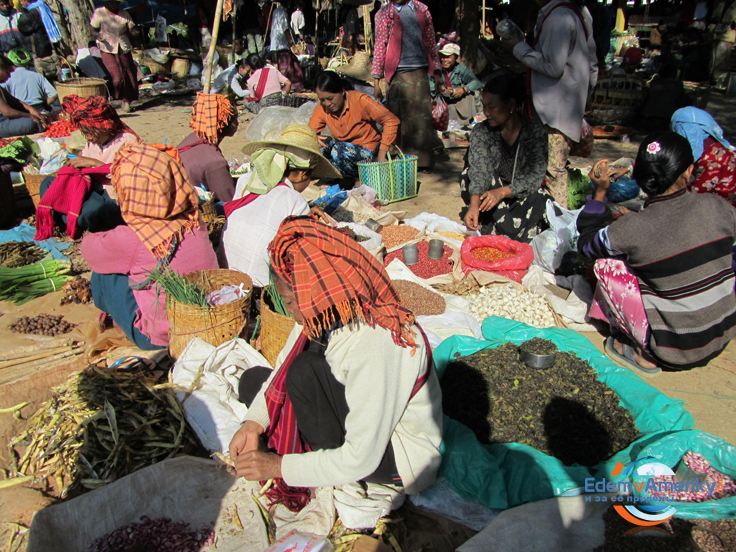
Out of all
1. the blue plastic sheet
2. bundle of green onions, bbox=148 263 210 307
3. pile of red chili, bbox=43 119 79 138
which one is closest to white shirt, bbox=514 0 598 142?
bundle of green onions, bbox=148 263 210 307

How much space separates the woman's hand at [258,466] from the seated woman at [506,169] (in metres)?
2.85

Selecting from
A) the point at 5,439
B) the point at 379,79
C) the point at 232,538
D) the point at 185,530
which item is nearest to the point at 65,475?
the point at 5,439

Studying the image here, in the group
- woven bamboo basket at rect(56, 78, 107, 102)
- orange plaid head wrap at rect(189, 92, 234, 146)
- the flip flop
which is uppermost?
woven bamboo basket at rect(56, 78, 107, 102)

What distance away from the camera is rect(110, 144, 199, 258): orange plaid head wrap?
7.95 feet

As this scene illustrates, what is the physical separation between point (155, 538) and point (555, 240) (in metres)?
3.11

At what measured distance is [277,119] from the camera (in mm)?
6289

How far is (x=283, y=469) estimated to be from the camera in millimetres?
1605

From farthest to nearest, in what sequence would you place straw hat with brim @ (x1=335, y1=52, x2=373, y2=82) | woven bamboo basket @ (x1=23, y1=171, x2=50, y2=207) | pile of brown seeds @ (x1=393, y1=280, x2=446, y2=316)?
straw hat with brim @ (x1=335, y1=52, x2=373, y2=82), woven bamboo basket @ (x1=23, y1=171, x2=50, y2=207), pile of brown seeds @ (x1=393, y1=280, x2=446, y2=316)

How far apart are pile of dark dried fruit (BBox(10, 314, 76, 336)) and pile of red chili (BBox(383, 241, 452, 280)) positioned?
2.23 meters

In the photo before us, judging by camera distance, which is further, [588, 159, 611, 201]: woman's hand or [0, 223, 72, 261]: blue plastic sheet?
[0, 223, 72, 261]: blue plastic sheet

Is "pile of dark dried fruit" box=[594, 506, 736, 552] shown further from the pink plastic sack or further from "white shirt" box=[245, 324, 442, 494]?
the pink plastic sack

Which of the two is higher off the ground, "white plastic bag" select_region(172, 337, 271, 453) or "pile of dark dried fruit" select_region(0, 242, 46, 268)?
"pile of dark dried fruit" select_region(0, 242, 46, 268)

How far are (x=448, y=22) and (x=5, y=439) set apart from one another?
15.1m

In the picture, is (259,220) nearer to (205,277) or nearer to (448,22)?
(205,277)
